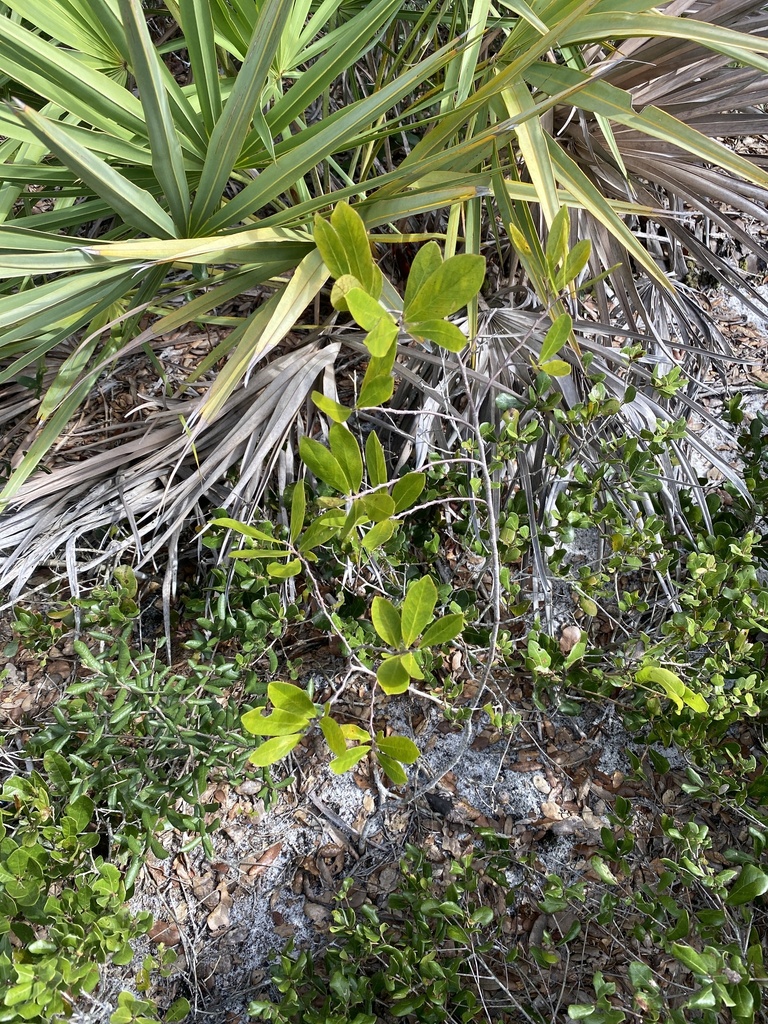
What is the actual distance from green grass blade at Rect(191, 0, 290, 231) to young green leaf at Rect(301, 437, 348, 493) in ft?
1.57

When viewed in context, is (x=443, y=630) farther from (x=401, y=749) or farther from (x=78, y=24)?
(x=78, y=24)

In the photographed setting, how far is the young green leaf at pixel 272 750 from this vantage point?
0.60 m

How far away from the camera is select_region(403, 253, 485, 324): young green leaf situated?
542 millimetres

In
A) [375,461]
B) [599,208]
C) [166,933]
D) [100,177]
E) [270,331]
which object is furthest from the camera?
[166,933]

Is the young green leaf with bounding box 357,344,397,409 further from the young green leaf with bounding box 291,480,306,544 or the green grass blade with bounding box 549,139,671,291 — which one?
the green grass blade with bounding box 549,139,671,291

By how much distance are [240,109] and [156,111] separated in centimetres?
10

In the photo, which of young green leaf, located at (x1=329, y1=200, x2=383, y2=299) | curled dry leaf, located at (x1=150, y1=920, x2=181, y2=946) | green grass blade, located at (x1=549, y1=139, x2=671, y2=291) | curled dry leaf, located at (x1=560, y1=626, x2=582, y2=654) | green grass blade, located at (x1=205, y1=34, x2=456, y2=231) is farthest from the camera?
curled dry leaf, located at (x1=560, y1=626, x2=582, y2=654)

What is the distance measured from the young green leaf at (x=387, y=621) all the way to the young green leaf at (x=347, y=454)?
114 mm

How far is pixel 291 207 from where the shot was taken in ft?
3.27

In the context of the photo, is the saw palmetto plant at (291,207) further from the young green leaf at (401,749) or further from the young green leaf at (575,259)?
the young green leaf at (401,749)

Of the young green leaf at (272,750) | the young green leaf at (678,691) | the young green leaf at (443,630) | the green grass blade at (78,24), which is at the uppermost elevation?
the green grass blade at (78,24)

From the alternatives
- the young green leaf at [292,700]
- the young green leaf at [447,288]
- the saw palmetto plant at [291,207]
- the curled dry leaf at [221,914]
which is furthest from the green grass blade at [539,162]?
the curled dry leaf at [221,914]

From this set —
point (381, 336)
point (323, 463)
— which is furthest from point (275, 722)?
point (381, 336)

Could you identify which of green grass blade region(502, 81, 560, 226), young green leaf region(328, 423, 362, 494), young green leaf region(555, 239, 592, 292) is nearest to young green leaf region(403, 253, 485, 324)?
young green leaf region(328, 423, 362, 494)
